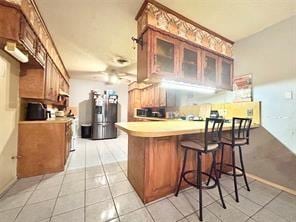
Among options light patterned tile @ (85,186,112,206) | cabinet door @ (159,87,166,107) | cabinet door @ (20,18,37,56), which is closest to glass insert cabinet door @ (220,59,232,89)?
cabinet door @ (159,87,166,107)

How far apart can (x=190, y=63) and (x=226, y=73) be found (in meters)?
0.97

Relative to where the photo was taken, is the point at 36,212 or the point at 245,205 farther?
the point at 245,205

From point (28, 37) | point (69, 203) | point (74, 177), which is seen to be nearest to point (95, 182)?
point (74, 177)

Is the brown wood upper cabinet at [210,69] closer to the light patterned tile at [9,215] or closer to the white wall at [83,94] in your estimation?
the light patterned tile at [9,215]

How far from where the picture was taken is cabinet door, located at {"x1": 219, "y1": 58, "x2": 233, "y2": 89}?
9.10 feet

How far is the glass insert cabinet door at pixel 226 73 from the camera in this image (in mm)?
2797

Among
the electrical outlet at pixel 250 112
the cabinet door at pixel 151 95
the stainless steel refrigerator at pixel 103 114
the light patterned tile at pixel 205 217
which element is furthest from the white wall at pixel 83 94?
the light patterned tile at pixel 205 217

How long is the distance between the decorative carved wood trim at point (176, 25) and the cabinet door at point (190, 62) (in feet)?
0.47

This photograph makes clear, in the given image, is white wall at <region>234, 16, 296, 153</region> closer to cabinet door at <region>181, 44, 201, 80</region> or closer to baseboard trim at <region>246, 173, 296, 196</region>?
baseboard trim at <region>246, 173, 296, 196</region>

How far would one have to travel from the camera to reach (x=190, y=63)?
238 centimetres

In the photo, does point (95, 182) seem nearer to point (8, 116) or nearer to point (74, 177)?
point (74, 177)

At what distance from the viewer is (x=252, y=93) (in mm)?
2650

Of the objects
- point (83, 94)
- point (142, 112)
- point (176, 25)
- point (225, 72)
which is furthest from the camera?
point (83, 94)

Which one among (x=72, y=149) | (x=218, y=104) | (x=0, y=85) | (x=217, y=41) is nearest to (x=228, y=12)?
(x=217, y=41)
